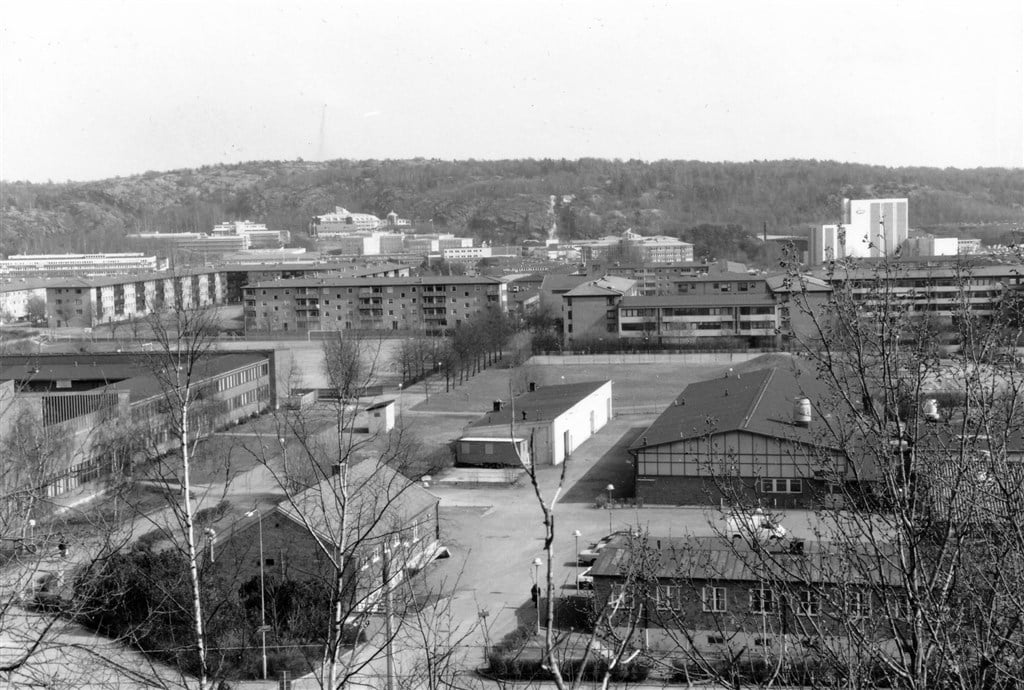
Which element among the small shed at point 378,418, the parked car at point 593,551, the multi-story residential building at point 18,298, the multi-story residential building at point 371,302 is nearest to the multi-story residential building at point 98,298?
the multi-story residential building at point 18,298

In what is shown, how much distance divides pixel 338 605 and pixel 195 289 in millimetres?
22443

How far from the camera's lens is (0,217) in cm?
4666

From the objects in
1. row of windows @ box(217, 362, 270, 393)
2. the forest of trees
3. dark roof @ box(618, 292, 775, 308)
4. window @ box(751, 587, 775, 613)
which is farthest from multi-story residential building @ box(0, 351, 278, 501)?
the forest of trees

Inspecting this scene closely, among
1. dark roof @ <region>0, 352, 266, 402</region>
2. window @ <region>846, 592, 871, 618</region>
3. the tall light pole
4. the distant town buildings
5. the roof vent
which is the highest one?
the distant town buildings

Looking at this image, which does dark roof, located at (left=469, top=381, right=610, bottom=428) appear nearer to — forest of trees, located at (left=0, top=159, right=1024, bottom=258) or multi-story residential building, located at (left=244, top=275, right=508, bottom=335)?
multi-story residential building, located at (left=244, top=275, right=508, bottom=335)

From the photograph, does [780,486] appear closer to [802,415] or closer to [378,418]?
[802,415]

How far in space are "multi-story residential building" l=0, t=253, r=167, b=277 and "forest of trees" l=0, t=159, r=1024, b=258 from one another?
8036 millimetres

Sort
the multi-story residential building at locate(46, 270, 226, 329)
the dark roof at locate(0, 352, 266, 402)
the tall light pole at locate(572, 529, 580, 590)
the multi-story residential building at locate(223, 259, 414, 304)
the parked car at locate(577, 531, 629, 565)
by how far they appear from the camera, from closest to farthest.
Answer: the tall light pole at locate(572, 529, 580, 590) < the parked car at locate(577, 531, 629, 565) < the dark roof at locate(0, 352, 266, 402) < the multi-story residential building at locate(46, 270, 226, 329) < the multi-story residential building at locate(223, 259, 414, 304)

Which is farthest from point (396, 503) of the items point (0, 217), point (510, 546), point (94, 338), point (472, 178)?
point (472, 178)

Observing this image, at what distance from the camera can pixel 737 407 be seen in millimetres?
7484

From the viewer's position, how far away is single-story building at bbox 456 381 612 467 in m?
7.98

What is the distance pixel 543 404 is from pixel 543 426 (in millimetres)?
1052

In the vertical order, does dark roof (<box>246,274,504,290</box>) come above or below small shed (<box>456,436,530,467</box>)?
above

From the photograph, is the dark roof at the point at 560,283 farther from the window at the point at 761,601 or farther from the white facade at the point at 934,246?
the window at the point at 761,601
